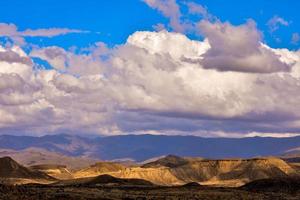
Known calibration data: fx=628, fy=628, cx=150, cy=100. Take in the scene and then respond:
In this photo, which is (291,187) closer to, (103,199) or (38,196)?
(103,199)

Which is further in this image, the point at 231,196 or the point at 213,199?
the point at 231,196

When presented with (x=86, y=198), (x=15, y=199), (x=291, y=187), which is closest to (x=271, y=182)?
(x=291, y=187)

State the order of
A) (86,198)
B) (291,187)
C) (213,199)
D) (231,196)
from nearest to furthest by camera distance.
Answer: (86,198)
(213,199)
(231,196)
(291,187)

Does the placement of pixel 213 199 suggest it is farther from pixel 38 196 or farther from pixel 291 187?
pixel 291 187

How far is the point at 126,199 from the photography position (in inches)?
4658

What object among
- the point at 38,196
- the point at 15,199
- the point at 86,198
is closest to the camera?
the point at 15,199

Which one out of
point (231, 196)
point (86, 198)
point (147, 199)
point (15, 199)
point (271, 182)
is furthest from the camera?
point (271, 182)

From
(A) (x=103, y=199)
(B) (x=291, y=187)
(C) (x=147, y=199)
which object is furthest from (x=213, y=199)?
(B) (x=291, y=187)

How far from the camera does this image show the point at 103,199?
11181 cm

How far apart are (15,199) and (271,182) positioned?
4827 inches

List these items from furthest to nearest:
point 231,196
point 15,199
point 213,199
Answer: point 231,196 → point 213,199 → point 15,199

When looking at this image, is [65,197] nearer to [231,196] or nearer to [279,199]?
[231,196]

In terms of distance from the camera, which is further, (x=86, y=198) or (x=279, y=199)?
(x=279, y=199)

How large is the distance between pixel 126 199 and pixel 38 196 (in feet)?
75.6
